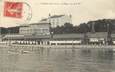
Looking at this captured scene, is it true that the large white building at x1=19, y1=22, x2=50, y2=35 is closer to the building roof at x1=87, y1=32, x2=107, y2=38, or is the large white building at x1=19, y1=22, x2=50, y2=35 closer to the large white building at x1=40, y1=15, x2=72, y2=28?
the large white building at x1=40, y1=15, x2=72, y2=28

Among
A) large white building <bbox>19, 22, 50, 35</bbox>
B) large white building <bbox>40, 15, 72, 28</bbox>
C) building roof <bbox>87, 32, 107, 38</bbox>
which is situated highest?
large white building <bbox>40, 15, 72, 28</bbox>

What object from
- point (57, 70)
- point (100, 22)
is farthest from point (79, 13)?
point (57, 70)

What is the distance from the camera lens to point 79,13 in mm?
17484

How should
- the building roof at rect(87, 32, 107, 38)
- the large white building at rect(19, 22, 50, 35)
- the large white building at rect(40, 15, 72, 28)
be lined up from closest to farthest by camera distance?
the large white building at rect(19, 22, 50, 35) → the large white building at rect(40, 15, 72, 28) → the building roof at rect(87, 32, 107, 38)

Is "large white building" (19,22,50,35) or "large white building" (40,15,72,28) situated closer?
"large white building" (19,22,50,35)

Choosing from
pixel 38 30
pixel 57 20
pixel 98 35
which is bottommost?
pixel 98 35

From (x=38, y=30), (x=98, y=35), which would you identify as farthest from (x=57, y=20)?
(x=98, y=35)

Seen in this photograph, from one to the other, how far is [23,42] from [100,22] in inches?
163

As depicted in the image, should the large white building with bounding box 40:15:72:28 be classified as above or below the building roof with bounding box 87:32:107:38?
above

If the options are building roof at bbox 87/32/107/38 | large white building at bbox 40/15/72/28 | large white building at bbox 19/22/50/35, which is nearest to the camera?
large white building at bbox 19/22/50/35

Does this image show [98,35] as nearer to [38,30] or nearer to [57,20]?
[57,20]

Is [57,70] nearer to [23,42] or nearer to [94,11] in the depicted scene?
[94,11]

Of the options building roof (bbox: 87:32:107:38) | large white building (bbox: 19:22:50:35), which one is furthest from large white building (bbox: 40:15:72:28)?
building roof (bbox: 87:32:107:38)

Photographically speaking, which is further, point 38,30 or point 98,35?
point 98,35
